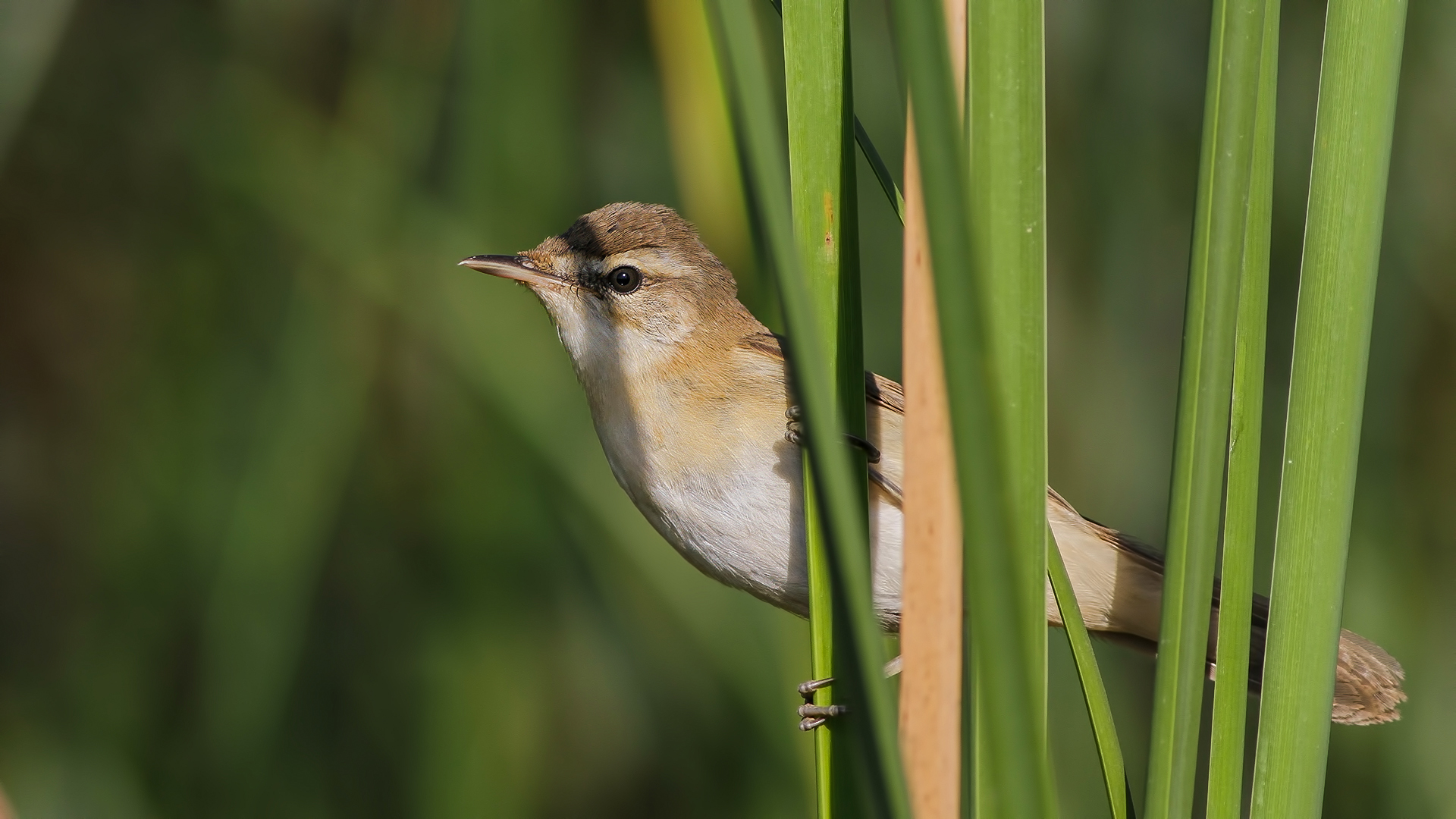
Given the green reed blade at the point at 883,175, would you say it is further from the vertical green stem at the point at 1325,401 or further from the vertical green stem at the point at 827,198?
the vertical green stem at the point at 1325,401

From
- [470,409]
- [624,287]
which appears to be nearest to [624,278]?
[624,287]

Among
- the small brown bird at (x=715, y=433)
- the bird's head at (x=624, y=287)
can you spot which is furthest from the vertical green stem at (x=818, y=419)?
the bird's head at (x=624, y=287)

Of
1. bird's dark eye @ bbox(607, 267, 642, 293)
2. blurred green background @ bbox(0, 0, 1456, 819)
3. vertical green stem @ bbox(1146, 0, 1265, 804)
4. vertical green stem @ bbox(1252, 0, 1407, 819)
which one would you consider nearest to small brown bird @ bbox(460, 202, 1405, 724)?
bird's dark eye @ bbox(607, 267, 642, 293)

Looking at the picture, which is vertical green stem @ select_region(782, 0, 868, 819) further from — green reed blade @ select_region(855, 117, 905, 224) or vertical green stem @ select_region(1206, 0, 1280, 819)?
vertical green stem @ select_region(1206, 0, 1280, 819)

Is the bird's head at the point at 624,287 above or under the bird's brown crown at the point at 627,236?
under

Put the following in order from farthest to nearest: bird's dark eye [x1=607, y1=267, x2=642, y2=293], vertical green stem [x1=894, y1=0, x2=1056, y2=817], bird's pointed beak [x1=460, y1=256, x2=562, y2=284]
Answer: bird's dark eye [x1=607, y1=267, x2=642, y2=293]
bird's pointed beak [x1=460, y1=256, x2=562, y2=284]
vertical green stem [x1=894, y1=0, x2=1056, y2=817]

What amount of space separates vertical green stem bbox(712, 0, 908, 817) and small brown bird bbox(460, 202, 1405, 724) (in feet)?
2.93

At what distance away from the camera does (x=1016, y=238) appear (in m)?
0.94

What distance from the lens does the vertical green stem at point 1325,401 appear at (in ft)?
3.16

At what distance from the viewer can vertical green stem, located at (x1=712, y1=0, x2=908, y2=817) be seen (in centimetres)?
74

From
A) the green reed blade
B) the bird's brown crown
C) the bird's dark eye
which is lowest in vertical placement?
the green reed blade

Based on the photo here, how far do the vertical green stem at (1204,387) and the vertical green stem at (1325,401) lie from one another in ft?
0.30

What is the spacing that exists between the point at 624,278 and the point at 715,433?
1.35ft

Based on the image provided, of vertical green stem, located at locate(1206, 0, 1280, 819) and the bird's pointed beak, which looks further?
A: the bird's pointed beak
